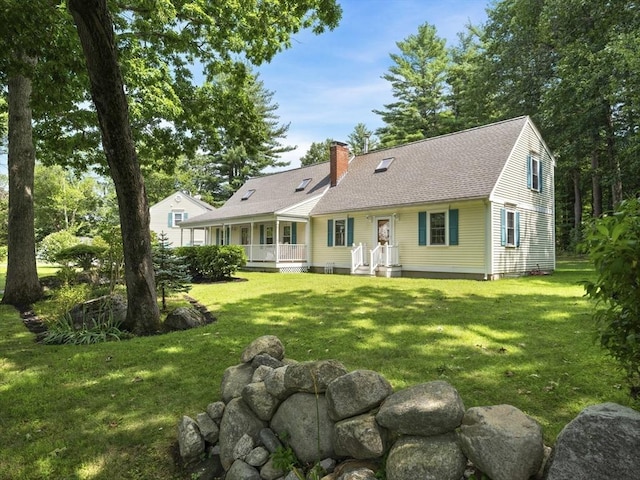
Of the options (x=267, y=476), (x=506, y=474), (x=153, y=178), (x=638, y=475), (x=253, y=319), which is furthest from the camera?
(x=153, y=178)

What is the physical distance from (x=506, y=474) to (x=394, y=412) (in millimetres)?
629

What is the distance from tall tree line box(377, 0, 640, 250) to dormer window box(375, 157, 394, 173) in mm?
10207

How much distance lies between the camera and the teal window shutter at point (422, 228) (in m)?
15.4

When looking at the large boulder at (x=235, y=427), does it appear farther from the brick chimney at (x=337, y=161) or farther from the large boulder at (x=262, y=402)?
the brick chimney at (x=337, y=161)

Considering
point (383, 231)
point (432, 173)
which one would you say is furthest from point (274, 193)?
point (432, 173)

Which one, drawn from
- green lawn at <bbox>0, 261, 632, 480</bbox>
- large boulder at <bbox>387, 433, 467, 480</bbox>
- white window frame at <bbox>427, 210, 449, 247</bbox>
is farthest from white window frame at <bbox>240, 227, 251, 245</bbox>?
large boulder at <bbox>387, 433, 467, 480</bbox>

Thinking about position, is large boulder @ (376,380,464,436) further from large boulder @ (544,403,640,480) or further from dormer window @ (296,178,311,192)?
dormer window @ (296,178,311,192)

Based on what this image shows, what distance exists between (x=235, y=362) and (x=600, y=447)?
3.86 meters

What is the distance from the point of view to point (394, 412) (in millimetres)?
2318

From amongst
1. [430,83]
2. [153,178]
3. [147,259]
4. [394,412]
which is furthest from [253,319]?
[153,178]

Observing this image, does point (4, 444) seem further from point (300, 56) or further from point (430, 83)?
point (430, 83)

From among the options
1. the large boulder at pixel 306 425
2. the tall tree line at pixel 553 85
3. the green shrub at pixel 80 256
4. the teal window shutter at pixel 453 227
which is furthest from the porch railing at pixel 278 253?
the large boulder at pixel 306 425

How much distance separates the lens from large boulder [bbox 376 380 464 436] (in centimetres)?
222

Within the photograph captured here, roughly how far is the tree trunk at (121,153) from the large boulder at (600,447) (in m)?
6.10
